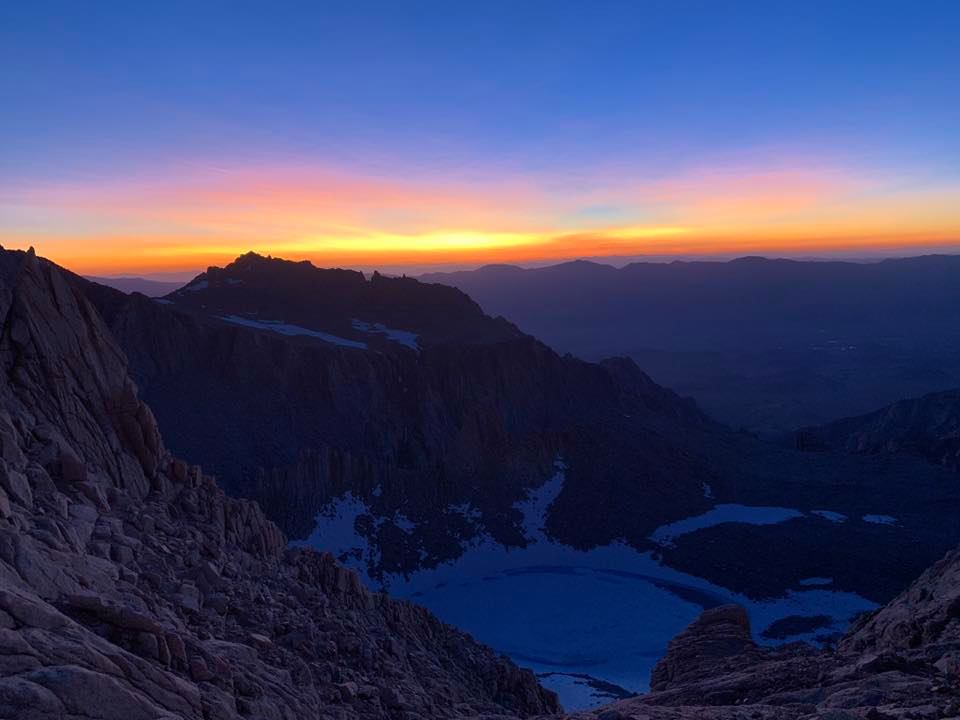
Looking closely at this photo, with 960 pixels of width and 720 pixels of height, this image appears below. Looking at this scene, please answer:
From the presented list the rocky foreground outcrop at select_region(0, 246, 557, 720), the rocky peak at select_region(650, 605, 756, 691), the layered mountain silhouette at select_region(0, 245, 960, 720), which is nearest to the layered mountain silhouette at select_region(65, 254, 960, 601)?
the rocky peak at select_region(650, 605, 756, 691)

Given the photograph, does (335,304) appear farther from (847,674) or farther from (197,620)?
(847,674)

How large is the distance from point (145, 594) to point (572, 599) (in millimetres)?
47949

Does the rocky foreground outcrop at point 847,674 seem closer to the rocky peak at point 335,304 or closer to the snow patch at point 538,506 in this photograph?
the snow patch at point 538,506

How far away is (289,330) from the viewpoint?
89500 millimetres

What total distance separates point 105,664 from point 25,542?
10.0ft

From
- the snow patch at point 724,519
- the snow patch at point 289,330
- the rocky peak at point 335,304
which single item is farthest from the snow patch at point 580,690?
the rocky peak at point 335,304

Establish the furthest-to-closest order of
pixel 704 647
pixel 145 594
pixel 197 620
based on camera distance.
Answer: pixel 704 647
pixel 197 620
pixel 145 594

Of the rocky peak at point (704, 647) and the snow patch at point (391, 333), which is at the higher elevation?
the snow patch at point (391, 333)

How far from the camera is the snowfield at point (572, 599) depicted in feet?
149

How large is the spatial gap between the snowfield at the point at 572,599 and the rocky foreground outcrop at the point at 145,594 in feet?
68.6

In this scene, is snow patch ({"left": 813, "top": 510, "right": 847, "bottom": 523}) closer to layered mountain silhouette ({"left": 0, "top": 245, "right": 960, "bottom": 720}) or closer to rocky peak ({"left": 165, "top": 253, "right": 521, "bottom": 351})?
rocky peak ({"left": 165, "top": 253, "right": 521, "bottom": 351})

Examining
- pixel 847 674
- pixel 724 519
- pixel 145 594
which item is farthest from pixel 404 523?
pixel 145 594

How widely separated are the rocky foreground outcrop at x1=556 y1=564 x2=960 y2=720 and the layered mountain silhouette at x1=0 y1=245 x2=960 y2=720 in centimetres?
6

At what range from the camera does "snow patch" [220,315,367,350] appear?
87206 millimetres
